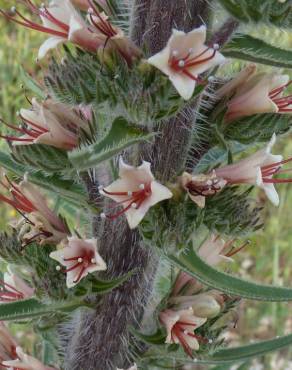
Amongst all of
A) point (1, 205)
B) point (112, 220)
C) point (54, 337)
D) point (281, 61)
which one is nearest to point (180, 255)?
point (112, 220)

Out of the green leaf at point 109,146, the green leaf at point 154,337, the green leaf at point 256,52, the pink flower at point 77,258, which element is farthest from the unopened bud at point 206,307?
the green leaf at point 256,52

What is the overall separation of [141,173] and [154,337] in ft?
1.87

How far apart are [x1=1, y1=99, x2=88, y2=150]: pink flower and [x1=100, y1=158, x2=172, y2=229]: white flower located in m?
0.23

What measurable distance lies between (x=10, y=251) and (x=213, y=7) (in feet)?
2.75

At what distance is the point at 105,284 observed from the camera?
1738 millimetres

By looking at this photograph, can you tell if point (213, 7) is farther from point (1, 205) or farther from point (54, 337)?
point (1, 205)

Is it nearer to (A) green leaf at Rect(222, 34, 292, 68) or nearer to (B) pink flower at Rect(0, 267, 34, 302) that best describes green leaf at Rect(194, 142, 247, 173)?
(A) green leaf at Rect(222, 34, 292, 68)

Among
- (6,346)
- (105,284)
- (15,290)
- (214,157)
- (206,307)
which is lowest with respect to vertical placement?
(6,346)

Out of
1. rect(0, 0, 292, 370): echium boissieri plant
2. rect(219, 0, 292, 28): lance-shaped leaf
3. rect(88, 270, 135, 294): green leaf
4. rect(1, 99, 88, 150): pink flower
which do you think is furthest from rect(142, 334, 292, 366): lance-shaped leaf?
rect(219, 0, 292, 28): lance-shaped leaf

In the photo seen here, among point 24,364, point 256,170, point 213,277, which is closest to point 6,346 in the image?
→ point 24,364

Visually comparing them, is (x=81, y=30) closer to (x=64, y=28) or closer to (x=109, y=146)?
(x=64, y=28)

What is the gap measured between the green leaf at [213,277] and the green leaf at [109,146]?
29 cm

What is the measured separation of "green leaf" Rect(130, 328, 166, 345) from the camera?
72.9 inches

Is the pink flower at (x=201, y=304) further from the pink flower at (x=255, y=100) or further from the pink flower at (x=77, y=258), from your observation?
the pink flower at (x=255, y=100)
